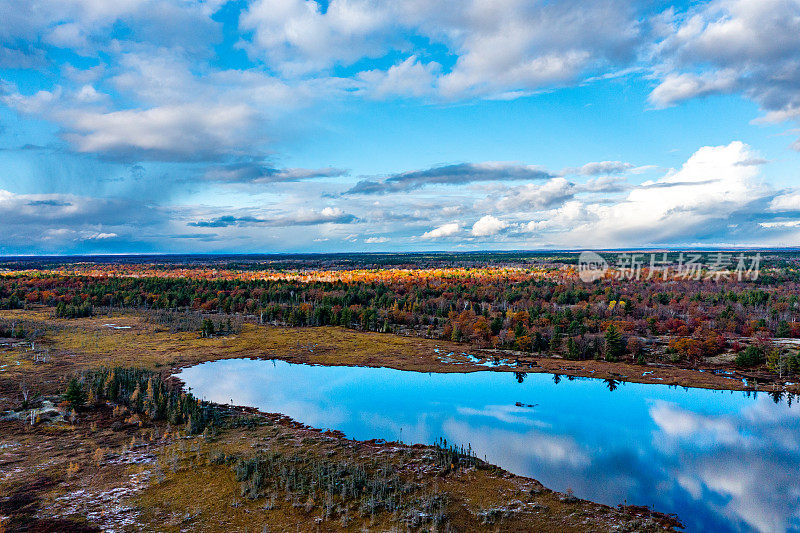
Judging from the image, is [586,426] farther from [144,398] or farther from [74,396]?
[74,396]

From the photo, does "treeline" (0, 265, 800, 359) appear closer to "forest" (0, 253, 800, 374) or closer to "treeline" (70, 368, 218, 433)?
"forest" (0, 253, 800, 374)

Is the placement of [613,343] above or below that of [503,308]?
below

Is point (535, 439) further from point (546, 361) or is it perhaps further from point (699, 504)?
point (546, 361)

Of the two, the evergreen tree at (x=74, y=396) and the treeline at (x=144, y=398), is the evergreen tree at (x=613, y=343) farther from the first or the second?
the evergreen tree at (x=74, y=396)

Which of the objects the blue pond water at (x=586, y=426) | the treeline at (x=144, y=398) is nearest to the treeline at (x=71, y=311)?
the blue pond water at (x=586, y=426)

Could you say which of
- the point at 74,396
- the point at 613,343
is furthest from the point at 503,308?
the point at 74,396

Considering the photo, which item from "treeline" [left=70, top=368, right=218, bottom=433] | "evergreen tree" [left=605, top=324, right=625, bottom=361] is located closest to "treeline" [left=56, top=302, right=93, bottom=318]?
"treeline" [left=70, top=368, right=218, bottom=433]

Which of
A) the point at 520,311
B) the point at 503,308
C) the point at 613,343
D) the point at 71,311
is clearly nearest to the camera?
the point at 613,343

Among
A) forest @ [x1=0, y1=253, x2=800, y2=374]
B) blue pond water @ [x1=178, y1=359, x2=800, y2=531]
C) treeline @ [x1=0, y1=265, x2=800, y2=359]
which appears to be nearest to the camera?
blue pond water @ [x1=178, y1=359, x2=800, y2=531]

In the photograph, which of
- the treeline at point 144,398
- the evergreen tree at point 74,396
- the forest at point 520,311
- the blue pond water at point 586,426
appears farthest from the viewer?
the forest at point 520,311

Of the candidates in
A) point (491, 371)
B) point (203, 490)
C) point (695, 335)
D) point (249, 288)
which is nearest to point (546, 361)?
point (491, 371)
